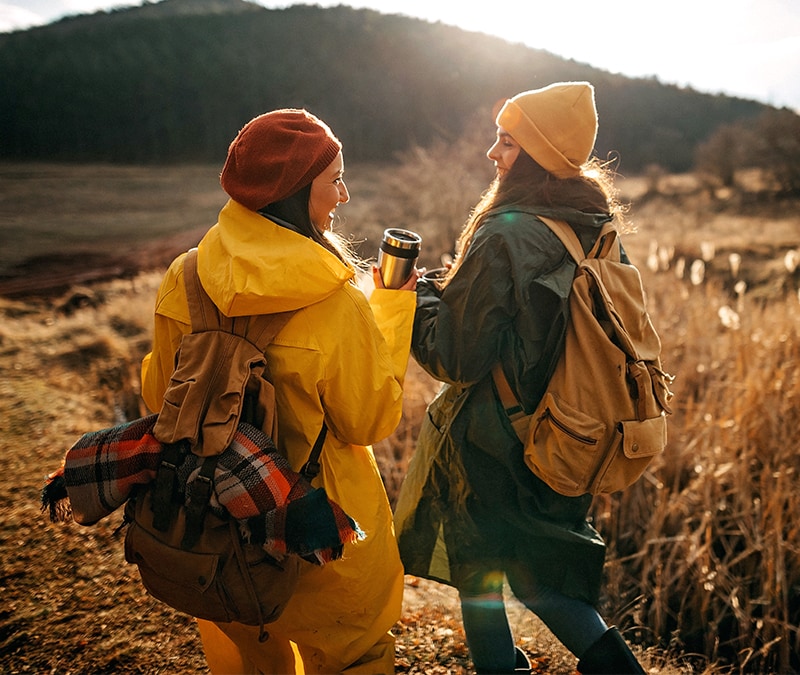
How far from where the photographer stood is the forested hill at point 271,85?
36.2 metres

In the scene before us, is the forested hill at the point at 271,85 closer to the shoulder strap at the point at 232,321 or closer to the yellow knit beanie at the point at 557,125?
the yellow knit beanie at the point at 557,125

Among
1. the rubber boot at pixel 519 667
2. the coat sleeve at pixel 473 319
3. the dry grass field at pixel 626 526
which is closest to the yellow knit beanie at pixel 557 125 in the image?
the coat sleeve at pixel 473 319

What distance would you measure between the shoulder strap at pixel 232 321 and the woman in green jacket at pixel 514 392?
1.64ft

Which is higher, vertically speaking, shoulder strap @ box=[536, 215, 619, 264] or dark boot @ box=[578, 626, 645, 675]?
shoulder strap @ box=[536, 215, 619, 264]

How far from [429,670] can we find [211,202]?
2558 cm

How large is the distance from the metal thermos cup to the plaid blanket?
64cm

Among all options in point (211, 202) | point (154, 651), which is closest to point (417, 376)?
point (154, 651)

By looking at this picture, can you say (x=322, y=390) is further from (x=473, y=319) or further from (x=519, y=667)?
(x=519, y=667)

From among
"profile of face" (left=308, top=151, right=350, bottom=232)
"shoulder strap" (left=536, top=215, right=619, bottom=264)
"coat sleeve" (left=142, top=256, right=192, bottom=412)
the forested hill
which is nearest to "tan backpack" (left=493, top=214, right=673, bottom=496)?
"shoulder strap" (left=536, top=215, right=619, bottom=264)

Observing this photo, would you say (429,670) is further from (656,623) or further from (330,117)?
(330,117)

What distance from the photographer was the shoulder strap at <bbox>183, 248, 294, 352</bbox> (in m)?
1.24

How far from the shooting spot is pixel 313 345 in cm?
126

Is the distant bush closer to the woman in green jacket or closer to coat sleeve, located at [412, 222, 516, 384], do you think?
the woman in green jacket

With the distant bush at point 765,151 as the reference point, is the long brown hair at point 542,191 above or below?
below
